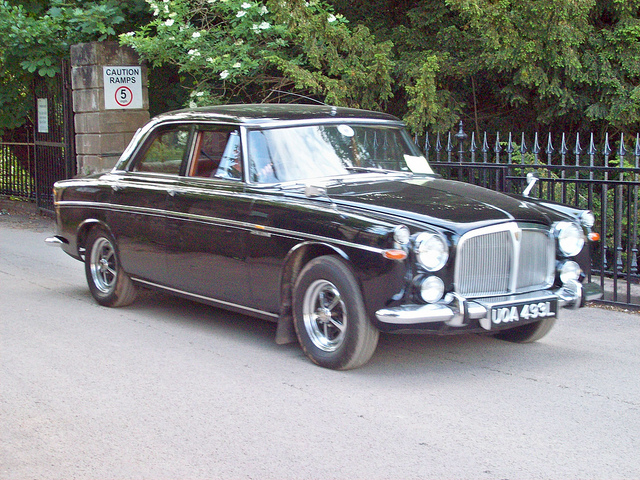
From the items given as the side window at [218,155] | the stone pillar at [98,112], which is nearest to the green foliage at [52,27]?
the stone pillar at [98,112]

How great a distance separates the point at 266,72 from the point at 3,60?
4975 mm

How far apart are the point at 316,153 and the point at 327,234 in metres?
1.06

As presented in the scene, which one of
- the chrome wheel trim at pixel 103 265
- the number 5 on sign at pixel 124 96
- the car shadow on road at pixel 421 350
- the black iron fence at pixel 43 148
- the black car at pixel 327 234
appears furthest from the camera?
the black iron fence at pixel 43 148

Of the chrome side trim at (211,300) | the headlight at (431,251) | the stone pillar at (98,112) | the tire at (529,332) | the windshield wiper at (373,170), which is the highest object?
the stone pillar at (98,112)

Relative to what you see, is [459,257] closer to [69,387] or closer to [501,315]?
Answer: [501,315]

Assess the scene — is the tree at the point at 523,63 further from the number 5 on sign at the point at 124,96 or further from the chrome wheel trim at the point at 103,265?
the chrome wheel trim at the point at 103,265

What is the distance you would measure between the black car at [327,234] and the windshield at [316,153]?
10 millimetres

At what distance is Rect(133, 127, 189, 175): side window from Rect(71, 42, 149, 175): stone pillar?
256 inches

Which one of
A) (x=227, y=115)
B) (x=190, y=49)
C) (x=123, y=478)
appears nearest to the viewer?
(x=123, y=478)

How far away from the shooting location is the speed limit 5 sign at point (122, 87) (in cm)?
1374

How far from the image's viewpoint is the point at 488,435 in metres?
4.50

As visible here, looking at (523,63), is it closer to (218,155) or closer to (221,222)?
(218,155)

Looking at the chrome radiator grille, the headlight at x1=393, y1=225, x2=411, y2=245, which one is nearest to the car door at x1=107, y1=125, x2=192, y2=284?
the headlight at x1=393, y1=225, x2=411, y2=245

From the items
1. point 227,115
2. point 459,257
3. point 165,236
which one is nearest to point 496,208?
point 459,257
